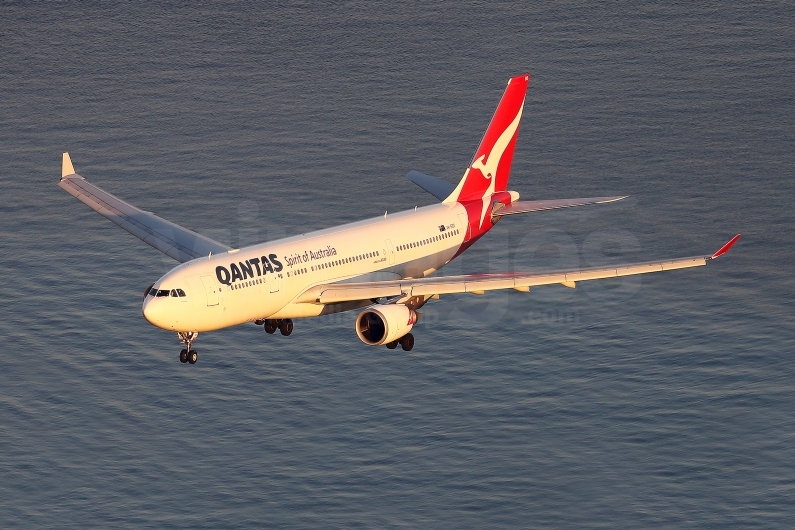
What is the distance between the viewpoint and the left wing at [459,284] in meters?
112

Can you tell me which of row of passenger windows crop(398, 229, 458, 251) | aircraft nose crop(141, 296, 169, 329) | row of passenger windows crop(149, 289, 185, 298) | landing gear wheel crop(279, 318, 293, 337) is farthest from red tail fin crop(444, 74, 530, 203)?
aircraft nose crop(141, 296, 169, 329)

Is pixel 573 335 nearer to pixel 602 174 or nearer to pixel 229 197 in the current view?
pixel 602 174

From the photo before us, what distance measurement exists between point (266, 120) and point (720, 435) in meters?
67.3

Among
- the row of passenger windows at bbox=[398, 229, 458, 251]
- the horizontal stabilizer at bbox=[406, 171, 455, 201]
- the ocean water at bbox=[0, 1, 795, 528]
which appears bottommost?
the ocean water at bbox=[0, 1, 795, 528]

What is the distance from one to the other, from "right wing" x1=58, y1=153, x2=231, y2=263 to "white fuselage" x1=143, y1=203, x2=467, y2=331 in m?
7.83

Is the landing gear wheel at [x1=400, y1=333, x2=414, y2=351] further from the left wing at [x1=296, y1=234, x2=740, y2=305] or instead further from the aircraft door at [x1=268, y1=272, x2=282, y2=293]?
the aircraft door at [x1=268, y1=272, x2=282, y2=293]

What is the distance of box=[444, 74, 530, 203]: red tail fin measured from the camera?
129000 mm

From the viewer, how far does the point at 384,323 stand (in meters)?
112

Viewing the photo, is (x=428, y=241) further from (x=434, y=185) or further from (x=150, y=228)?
(x=150, y=228)

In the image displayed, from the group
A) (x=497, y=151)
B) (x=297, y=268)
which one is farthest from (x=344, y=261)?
(x=497, y=151)

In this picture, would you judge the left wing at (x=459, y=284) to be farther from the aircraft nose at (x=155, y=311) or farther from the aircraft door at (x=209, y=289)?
the aircraft nose at (x=155, y=311)

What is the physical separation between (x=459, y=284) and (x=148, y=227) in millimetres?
26576

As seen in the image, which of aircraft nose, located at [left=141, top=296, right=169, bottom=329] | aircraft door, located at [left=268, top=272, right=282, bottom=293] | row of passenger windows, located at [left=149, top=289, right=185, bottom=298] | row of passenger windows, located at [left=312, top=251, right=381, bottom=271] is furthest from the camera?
row of passenger windows, located at [left=312, top=251, right=381, bottom=271]

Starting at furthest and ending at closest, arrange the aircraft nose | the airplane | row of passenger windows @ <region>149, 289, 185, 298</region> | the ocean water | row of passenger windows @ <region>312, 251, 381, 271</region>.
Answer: the ocean water < row of passenger windows @ <region>312, 251, 381, 271</region> < the airplane < row of passenger windows @ <region>149, 289, 185, 298</region> < the aircraft nose
